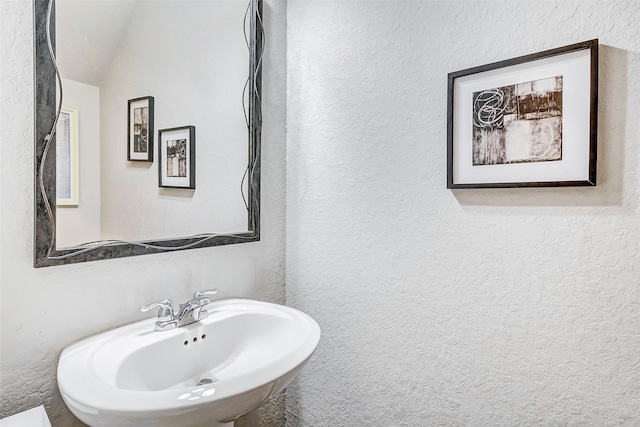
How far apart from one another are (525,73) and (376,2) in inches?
23.8

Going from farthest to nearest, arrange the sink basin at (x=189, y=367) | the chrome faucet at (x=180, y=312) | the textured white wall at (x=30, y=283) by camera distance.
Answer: the chrome faucet at (x=180, y=312)
the textured white wall at (x=30, y=283)
the sink basin at (x=189, y=367)

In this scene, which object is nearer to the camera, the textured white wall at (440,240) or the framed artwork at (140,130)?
the textured white wall at (440,240)

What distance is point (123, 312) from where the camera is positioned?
3.49 feet

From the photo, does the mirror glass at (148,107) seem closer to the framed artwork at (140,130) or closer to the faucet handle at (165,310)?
the framed artwork at (140,130)

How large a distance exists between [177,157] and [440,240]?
3.00 feet

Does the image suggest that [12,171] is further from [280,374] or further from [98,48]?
[280,374]

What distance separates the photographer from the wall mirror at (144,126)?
917 millimetres

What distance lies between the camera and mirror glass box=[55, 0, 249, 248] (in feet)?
3.19

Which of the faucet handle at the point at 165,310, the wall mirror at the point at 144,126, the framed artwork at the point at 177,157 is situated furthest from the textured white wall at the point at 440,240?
the faucet handle at the point at 165,310

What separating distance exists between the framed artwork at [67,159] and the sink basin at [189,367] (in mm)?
388

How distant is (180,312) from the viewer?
3.62 ft

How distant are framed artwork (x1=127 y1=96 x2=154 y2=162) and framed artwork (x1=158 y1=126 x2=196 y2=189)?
0.04 metres

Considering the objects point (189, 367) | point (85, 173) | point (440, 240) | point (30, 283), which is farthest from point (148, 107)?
point (440, 240)

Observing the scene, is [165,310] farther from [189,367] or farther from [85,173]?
[85,173]
